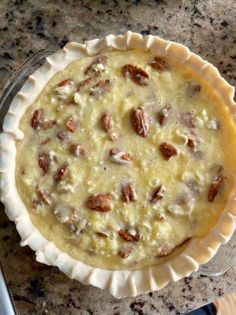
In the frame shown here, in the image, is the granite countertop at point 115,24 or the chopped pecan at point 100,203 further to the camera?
the granite countertop at point 115,24

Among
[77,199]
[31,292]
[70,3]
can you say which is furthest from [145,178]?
[70,3]

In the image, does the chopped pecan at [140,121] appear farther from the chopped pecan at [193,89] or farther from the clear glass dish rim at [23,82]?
the clear glass dish rim at [23,82]

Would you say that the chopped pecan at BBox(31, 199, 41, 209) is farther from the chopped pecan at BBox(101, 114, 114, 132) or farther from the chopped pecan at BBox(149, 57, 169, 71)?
the chopped pecan at BBox(149, 57, 169, 71)

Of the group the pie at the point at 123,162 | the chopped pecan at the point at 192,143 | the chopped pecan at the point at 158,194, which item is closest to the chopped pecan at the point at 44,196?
the pie at the point at 123,162

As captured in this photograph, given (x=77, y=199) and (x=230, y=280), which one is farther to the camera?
(x=230, y=280)

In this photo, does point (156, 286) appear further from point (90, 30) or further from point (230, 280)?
point (90, 30)

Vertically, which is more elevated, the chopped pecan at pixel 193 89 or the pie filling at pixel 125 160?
A: the chopped pecan at pixel 193 89
